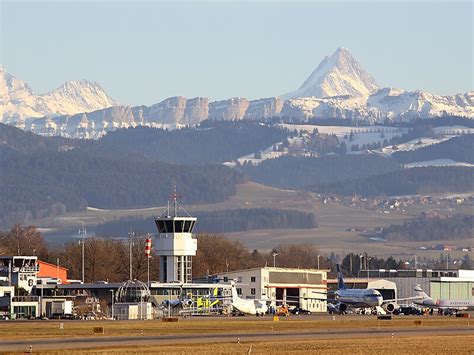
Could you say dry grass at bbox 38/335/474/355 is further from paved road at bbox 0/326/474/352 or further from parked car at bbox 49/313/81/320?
parked car at bbox 49/313/81/320

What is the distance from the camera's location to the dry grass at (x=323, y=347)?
339 feet

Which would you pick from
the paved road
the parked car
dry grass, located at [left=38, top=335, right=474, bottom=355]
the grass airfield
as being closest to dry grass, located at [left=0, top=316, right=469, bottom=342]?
the grass airfield

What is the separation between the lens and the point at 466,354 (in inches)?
3979

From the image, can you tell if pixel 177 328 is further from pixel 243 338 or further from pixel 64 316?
pixel 64 316

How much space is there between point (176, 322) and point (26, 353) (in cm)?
6301

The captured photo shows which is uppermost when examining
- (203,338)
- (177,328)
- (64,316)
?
(64,316)

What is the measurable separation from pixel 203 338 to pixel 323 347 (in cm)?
1687

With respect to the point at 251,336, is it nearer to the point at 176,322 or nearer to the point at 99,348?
the point at 99,348

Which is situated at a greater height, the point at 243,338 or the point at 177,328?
the point at 177,328

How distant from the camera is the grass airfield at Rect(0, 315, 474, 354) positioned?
106375 mm

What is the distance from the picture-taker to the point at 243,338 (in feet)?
397

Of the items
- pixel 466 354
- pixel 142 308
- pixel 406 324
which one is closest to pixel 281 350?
pixel 466 354

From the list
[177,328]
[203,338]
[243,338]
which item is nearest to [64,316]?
[177,328]

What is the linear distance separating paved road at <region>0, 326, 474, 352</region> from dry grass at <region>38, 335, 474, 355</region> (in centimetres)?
463
